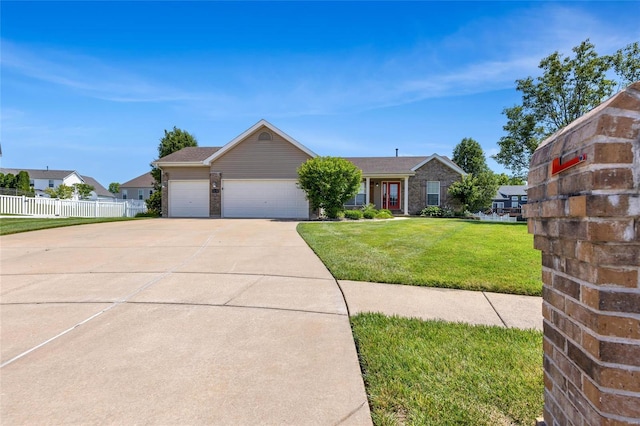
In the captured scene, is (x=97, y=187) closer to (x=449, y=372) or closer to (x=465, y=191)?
(x=465, y=191)

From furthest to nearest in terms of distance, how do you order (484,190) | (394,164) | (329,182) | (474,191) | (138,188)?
(138,188)
(394,164)
(484,190)
(474,191)
(329,182)

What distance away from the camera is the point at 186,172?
20.1 m

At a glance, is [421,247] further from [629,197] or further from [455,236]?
[629,197]

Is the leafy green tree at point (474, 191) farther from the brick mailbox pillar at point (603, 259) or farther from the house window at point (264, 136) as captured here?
the brick mailbox pillar at point (603, 259)

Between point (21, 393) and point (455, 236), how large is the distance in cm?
964

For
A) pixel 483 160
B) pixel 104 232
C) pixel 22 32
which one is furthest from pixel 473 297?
pixel 483 160

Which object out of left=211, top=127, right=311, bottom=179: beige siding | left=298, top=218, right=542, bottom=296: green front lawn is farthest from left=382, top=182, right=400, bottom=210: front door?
left=298, top=218, right=542, bottom=296: green front lawn

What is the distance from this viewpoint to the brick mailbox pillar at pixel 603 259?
1.17 meters

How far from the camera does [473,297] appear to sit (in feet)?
15.5

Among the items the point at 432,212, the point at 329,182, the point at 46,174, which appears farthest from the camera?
the point at 46,174

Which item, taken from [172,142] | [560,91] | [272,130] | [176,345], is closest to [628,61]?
[560,91]

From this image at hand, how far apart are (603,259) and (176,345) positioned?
3.35 metres

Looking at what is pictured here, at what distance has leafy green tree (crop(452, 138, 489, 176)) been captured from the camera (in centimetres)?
3703

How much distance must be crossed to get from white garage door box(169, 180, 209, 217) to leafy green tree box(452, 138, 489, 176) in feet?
95.8
